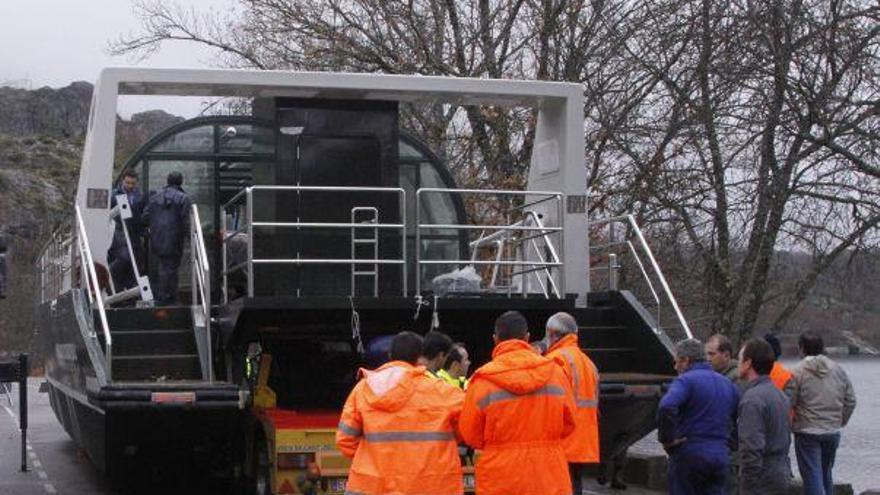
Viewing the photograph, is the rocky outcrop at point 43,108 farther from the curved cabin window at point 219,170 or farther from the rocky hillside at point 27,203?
the curved cabin window at point 219,170

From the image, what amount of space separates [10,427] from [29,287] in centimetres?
3366

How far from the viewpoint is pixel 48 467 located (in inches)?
692

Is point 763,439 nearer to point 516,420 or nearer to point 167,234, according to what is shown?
point 516,420

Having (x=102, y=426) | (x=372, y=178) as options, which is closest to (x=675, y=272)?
(x=372, y=178)

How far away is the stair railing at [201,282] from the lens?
11.7 meters

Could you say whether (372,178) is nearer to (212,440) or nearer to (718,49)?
(212,440)

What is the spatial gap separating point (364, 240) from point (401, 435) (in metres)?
5.81

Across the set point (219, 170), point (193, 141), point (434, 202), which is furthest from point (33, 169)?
point (434, 202)

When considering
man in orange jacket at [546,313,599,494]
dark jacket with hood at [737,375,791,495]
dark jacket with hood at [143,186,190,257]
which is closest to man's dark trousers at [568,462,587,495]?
man in orange jacket at [546,313,599,494]

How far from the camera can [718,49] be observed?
16078 millimetres

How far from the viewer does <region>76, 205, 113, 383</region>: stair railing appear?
36.5ft

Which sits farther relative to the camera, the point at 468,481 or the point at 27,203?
the point at 27,203

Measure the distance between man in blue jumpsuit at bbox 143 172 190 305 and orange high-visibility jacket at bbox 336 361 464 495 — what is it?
7005 mm

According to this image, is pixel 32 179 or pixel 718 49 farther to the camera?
pixel 32 179
